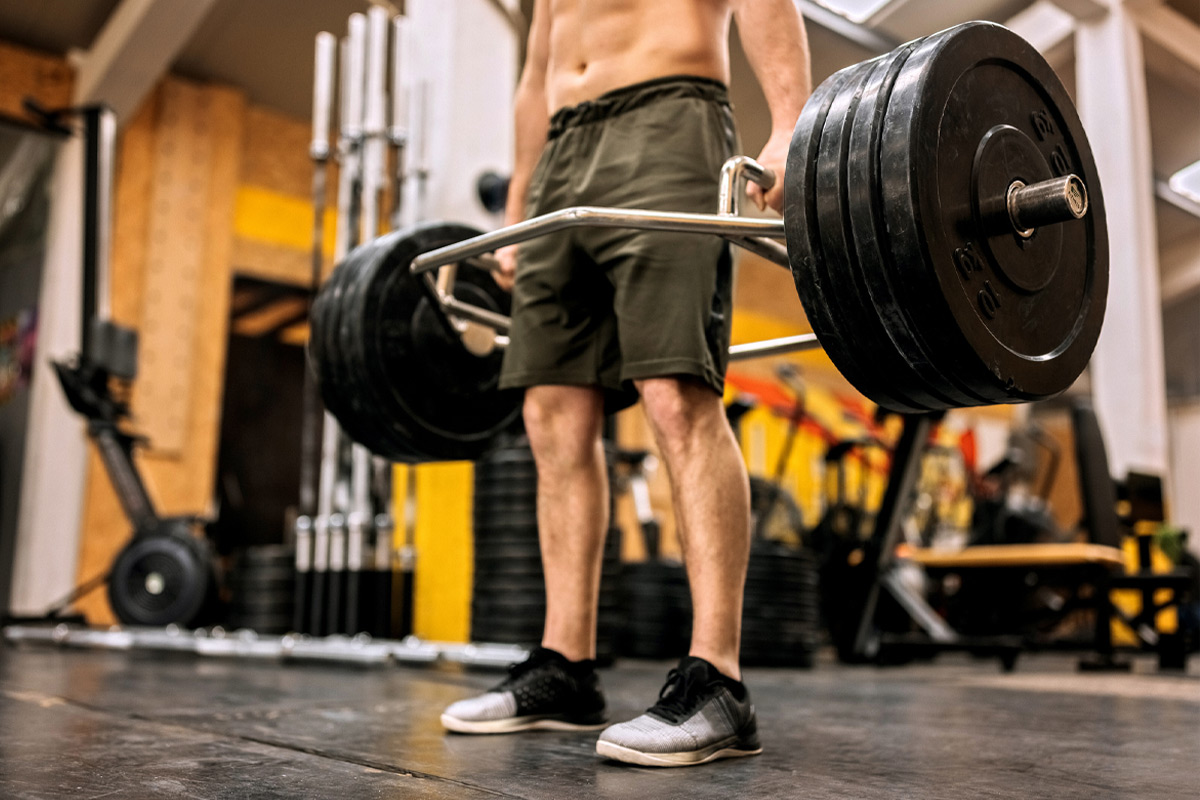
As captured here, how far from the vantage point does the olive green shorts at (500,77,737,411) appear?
139cm

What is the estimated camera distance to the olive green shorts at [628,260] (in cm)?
139

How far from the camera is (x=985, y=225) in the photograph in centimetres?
104

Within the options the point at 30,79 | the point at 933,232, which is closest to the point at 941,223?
the point at 933,232

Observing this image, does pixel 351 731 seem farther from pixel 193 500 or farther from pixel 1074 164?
pixel 193 500

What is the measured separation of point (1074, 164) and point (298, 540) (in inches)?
104

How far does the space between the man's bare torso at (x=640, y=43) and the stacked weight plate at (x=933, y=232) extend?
0.43 metres

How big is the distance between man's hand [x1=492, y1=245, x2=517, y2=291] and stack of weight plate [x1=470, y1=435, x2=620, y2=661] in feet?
3.95

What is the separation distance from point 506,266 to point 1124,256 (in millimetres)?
4800

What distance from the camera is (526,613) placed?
290 cm

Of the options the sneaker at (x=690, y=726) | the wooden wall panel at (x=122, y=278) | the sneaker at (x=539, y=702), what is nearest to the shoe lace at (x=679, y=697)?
the sneaker at (x=690, y=726)

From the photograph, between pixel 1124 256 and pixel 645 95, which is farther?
pixel 1124 256

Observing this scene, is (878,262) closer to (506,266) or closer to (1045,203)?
(1045,203)

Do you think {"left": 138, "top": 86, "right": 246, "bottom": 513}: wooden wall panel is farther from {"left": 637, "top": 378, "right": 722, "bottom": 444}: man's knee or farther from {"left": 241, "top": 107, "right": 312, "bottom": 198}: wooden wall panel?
{"left": 637, "top": 378, "right": 722, "bottom": 444}: man's knee

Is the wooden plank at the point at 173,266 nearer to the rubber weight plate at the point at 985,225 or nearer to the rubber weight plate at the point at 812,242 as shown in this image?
the rubber weight plate at the point at 812,242
